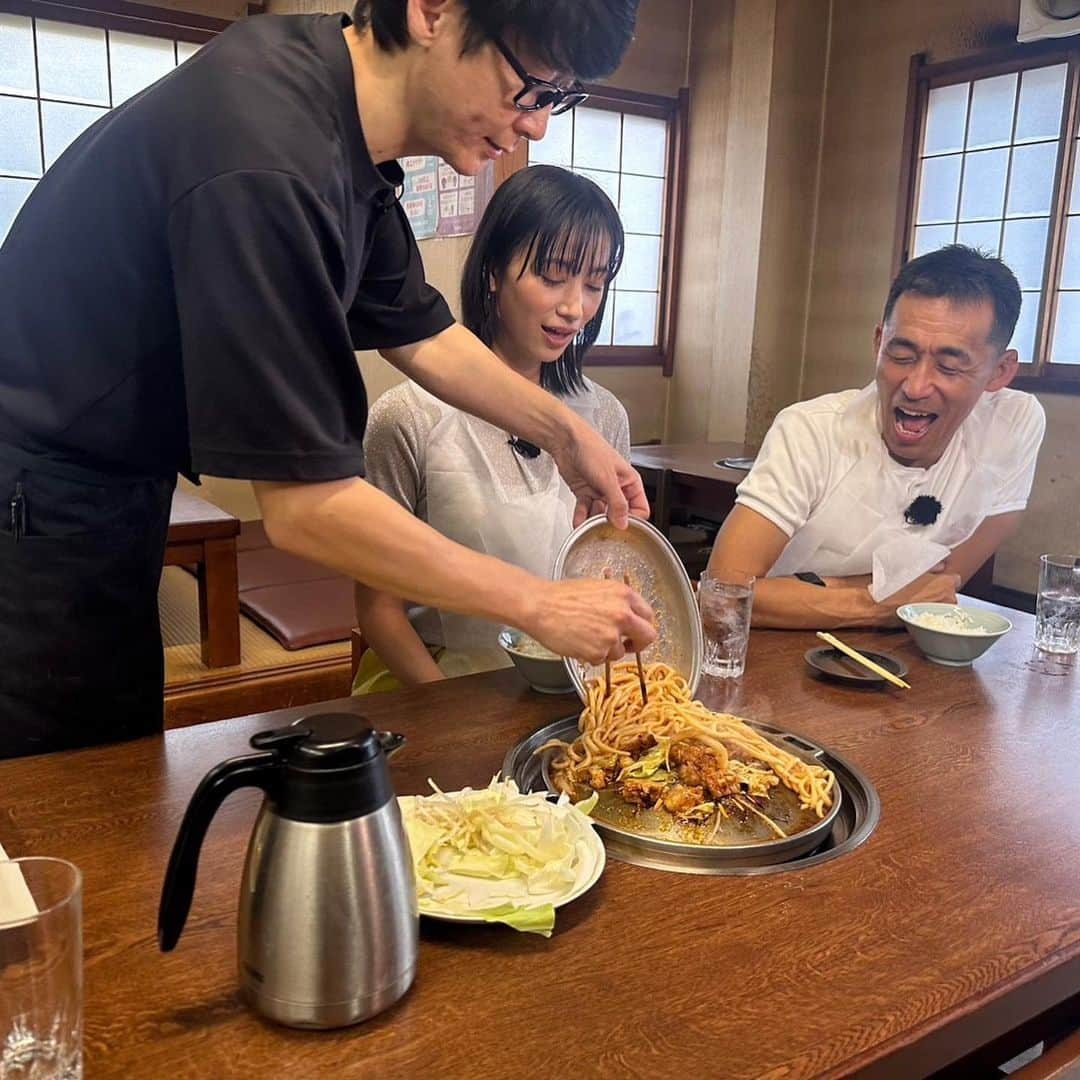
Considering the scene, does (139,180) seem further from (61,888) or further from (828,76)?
(828,76)

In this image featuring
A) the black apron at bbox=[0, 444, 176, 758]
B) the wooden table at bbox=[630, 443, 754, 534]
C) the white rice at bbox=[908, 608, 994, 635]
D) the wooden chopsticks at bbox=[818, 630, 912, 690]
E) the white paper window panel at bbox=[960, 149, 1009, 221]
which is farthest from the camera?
the white paper window panel at bbox=[960, 149, 1009, 221]

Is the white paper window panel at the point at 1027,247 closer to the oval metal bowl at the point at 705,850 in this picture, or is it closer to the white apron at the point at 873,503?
the white apron at the point at 873,503

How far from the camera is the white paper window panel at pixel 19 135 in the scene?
15.1ft

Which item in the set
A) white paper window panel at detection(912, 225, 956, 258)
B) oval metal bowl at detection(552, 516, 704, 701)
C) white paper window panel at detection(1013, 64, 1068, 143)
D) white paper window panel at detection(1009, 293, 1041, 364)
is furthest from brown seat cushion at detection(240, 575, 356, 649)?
white paper window panel at detection(1013, 64, 1068, 143)

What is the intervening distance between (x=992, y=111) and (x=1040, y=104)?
0.27 m

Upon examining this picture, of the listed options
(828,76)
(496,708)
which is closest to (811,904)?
(496,708)

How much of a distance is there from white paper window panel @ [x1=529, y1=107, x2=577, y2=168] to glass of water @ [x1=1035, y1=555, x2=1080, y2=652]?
4.80 metres

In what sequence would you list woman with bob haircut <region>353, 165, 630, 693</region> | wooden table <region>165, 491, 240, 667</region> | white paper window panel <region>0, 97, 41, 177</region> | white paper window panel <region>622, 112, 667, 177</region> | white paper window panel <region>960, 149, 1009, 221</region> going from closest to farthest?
woman with bob haircut <region>353, 165, 630, 693</region> < wooden table <region>165, 491, 240, 667</region> < white paper window panel <region>0, 97, 41, 177</region> < white paper window panel <region>960, 149, 1009, 221</region> < white paper window panel <region>622, 112, 667, 177</region>

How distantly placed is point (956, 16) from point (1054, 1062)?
5.54m

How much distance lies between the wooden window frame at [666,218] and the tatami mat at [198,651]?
332 cm


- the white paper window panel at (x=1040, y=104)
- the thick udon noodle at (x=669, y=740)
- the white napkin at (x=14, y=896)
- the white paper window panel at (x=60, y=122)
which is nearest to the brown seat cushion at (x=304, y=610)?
the thick udon noodle at (x=669, y=740)

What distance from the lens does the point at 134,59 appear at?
4.81m

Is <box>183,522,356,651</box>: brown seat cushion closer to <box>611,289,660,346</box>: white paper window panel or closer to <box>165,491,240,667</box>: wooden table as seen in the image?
<box>165,491,240,667</box>: wooden table

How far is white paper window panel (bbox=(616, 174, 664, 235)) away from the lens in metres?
6.30
